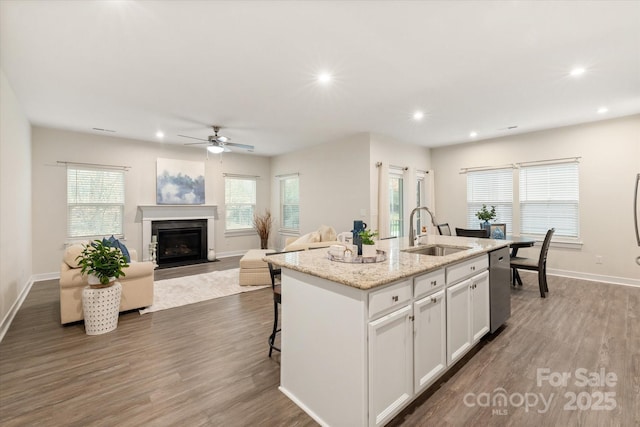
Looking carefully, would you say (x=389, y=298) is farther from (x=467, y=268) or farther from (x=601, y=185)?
(x=601, y=185)

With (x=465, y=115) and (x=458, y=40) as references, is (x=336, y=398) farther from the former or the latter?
(x=465, y=115)

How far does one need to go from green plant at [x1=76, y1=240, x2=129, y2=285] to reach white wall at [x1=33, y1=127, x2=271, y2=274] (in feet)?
10.7

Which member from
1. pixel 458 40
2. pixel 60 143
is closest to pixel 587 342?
pixel 458 40

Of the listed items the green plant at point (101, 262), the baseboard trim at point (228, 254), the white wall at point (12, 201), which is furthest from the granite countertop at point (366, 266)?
the baseboard trim at point (228, 254)

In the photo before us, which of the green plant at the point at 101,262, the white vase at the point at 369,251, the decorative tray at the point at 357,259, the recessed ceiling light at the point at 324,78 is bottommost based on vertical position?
the green plant at the point at 101,262

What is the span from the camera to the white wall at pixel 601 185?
4.66 meters

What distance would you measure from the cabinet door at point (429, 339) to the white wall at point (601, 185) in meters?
4.82

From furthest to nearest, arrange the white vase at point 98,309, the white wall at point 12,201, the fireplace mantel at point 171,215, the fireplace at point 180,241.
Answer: the fireplace at point 180,241, the fireplace mantel at point 171,215, the white wall at point 12,201, the white vase at point 98,309

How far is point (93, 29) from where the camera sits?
7.81 ft

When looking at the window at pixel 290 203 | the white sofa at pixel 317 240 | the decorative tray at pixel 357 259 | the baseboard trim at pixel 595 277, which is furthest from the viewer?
the window at pixel 290 203

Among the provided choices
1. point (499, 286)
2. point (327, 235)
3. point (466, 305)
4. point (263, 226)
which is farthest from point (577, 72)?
point (263, 226)

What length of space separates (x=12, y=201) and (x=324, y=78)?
13.8 feet

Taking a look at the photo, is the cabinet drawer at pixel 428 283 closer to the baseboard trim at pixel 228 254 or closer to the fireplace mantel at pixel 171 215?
the fireplace mantel at pixel 171 215

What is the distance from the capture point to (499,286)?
2.99 meters
